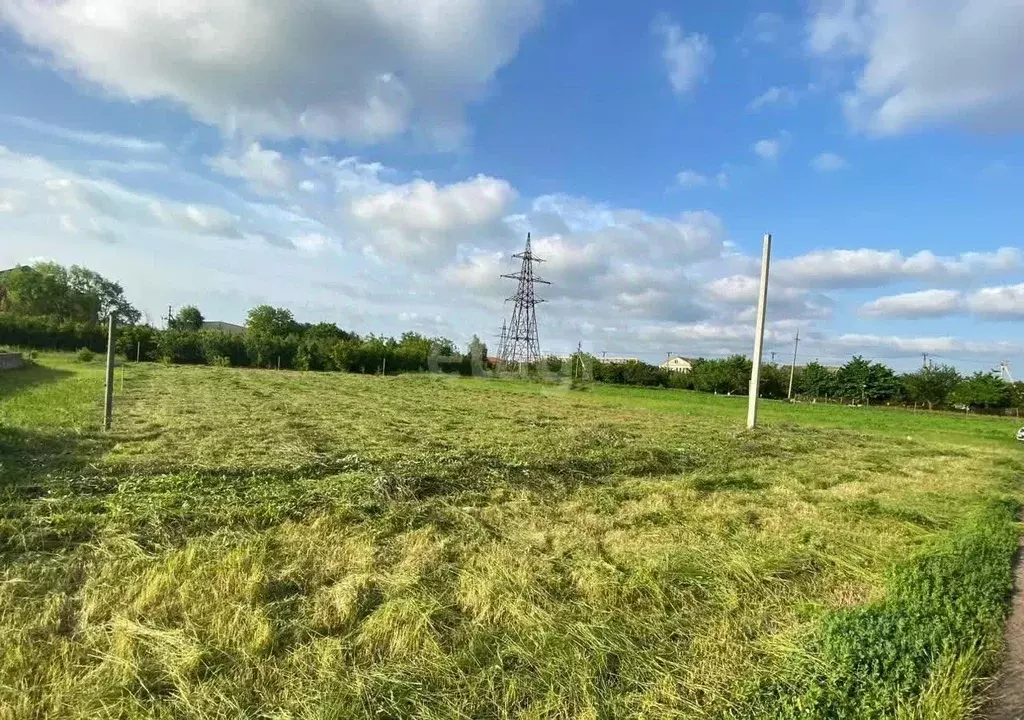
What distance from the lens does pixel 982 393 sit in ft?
141

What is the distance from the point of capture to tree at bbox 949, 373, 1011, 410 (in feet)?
140

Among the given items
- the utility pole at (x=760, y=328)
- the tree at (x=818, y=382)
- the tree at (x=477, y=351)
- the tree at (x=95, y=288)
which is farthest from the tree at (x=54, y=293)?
the tree at (x=818, y=382)

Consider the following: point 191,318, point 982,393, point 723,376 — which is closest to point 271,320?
point 191,318

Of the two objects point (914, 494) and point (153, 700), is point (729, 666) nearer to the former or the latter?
point (153, 700)

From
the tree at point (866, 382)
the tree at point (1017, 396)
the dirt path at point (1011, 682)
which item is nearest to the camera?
the dirt path at point (1011, 682)

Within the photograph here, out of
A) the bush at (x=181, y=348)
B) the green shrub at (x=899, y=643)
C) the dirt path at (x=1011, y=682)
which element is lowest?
the dirt path at (x=1011, y=682)

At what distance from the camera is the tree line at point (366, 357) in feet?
133

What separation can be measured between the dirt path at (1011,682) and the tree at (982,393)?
49.7 meters

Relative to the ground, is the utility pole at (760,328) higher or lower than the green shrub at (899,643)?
higher

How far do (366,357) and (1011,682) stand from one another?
147ft

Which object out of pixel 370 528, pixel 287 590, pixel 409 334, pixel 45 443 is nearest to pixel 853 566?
pixel 370 528

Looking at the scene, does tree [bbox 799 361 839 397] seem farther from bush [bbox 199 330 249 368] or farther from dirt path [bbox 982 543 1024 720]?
dirt path [bbox 982 543 1024 720]

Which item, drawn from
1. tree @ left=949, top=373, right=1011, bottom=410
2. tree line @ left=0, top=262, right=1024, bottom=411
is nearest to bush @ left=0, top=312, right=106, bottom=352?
tree line @ left=0, top=262, right=1024, bottom=411

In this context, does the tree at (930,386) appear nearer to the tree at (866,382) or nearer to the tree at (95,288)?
the tree at (866,382)
